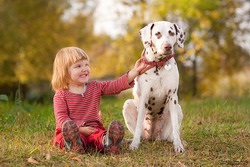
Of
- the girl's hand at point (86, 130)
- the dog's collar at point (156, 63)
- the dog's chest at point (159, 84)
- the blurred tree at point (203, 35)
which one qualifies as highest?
the blurred tree at point (203, 35)

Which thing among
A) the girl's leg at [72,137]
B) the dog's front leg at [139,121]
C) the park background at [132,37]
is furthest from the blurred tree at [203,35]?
the girl's leg at [72,137]

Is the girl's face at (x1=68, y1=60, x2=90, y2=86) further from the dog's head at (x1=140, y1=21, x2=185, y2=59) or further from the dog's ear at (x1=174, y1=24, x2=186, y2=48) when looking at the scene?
the dog's ear at (x1=174, y1=24, x2=186, y2=48)

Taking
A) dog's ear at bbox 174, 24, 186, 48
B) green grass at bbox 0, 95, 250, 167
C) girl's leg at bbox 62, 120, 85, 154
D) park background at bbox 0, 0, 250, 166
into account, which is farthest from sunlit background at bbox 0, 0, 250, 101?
girl's leg at bbox 62, 120, 85, 154

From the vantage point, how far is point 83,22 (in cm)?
2052

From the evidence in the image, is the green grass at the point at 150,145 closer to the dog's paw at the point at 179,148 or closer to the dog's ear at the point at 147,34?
the dog's paw at the point at 179,148

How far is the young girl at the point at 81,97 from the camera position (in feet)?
14.3

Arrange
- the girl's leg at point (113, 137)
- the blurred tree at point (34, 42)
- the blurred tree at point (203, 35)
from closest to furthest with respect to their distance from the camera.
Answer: the girl's leg at point (113, 137)
the blurred tree at point (203, 35)
the blurred tree at point (34, 42)

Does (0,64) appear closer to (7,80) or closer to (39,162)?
(7,80)

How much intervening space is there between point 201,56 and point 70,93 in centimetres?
1276

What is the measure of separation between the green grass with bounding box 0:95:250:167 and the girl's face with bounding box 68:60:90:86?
0.77 m

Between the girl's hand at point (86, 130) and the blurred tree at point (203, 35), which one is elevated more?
the blurred tree at point (203, 35)

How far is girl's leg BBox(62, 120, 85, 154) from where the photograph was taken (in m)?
4.05

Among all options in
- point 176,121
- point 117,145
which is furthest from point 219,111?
point 117,145

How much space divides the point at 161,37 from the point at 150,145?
4.12 feet
